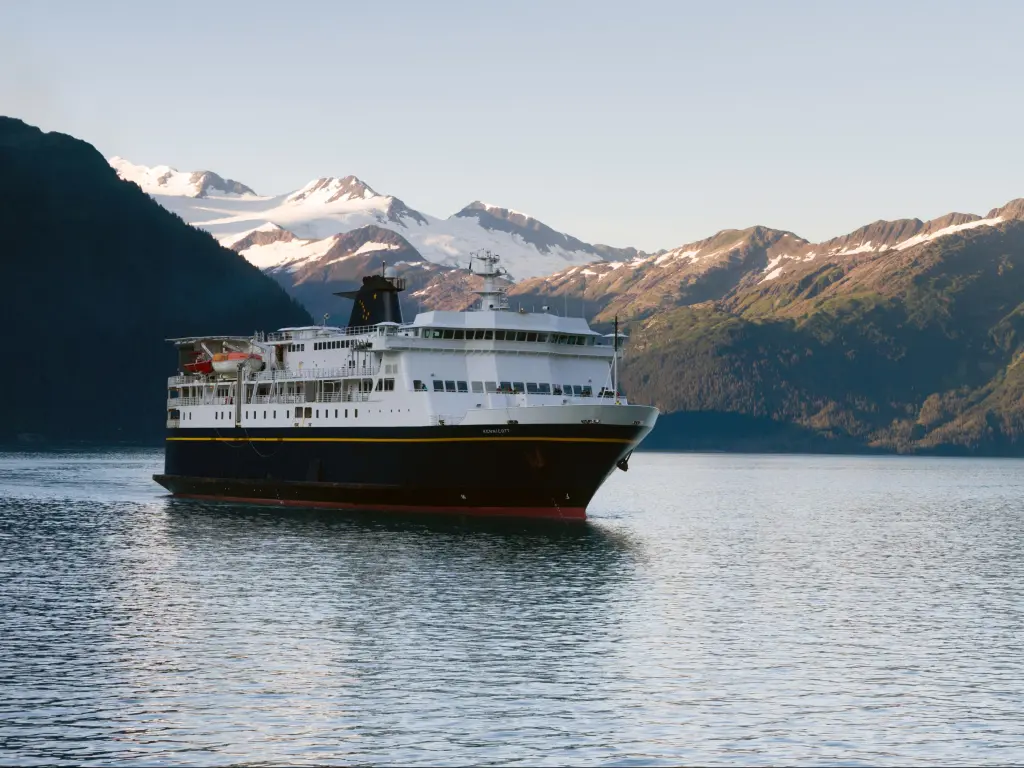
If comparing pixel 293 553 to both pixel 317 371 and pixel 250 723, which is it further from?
pixel 250 723

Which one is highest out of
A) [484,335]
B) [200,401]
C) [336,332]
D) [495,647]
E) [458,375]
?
[336,332]

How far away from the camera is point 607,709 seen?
95.7 feet

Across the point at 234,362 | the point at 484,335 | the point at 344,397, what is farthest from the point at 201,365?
the point at 484,335

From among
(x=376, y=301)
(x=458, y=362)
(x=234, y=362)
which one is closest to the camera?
(x=458, y=362)

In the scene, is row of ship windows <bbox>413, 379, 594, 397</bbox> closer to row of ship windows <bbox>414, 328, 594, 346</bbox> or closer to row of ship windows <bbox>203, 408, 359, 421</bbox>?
row of ship windows <bbox>414, 328, 594, 346</bbox>

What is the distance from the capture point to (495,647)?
118ft

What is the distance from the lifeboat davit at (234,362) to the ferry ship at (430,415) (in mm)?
102

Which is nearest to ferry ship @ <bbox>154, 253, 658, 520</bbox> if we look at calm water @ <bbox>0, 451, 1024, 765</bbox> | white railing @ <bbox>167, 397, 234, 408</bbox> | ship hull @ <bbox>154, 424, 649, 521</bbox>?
ship hull @ <bbox>154, 424, 649, 521</bbox>

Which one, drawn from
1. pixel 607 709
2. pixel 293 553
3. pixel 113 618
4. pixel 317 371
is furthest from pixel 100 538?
pixel 607 709

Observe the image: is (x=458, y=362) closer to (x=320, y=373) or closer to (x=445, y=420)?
(x=445, y=420)

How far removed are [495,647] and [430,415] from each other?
37.0 m

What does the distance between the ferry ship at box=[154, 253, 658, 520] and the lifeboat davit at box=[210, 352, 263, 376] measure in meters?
0.10

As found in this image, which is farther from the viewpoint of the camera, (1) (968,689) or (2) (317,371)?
(2) (317,371)

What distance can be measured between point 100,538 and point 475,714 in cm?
4269
